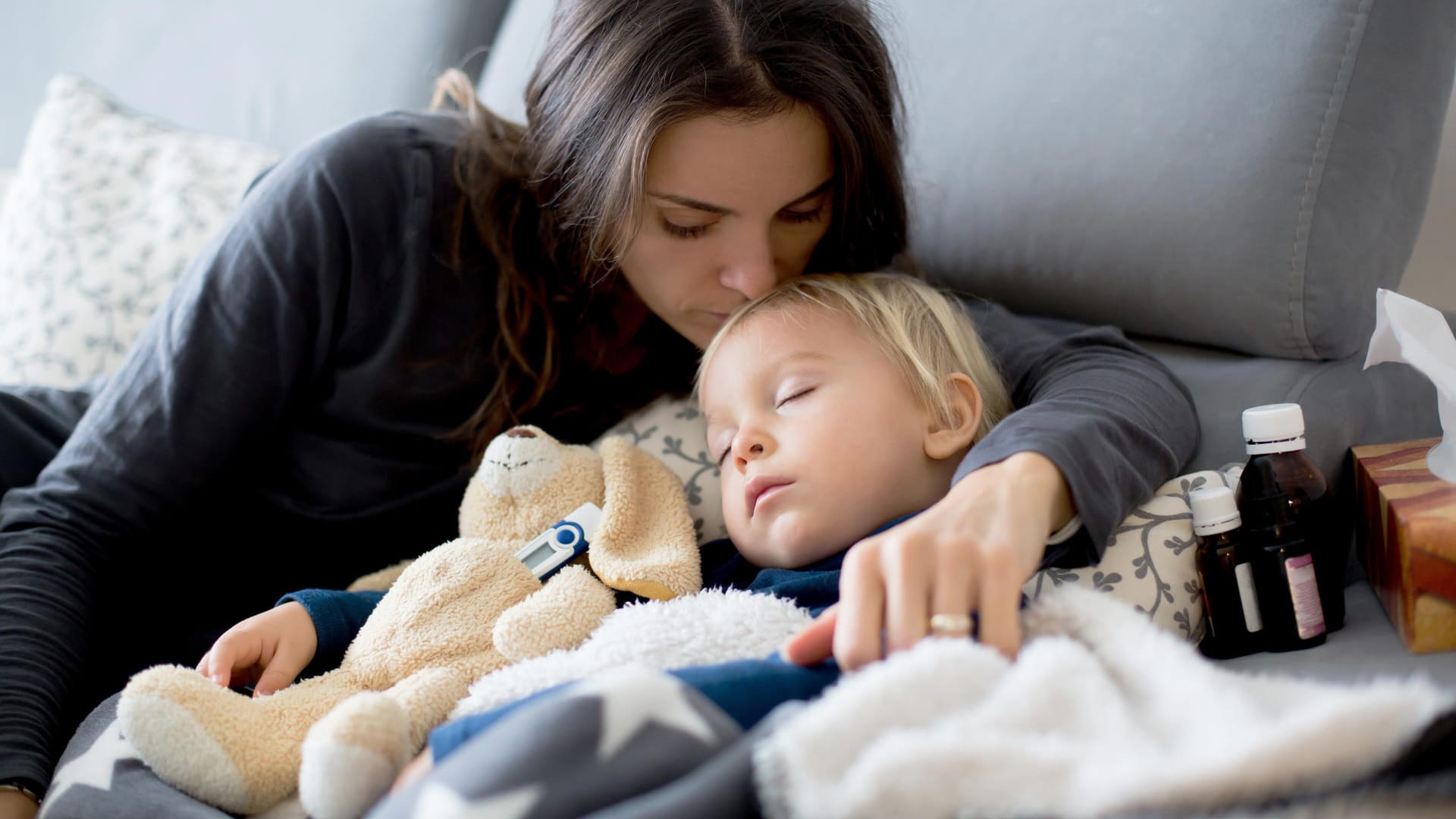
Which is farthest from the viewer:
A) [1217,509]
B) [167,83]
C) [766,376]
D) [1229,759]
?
[167,83]

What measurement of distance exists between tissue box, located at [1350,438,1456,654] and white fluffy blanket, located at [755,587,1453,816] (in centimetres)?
23

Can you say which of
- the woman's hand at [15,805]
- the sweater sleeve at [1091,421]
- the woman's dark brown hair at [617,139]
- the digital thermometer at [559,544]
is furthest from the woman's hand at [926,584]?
the woman's hand at [15,805]

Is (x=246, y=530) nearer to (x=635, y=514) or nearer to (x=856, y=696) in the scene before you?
(x=635, y=514)

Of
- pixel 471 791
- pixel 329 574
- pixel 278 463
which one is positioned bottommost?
pixel 329 574

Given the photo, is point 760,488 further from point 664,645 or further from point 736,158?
point 736,158

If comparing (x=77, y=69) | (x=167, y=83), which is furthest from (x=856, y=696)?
(x=77, y=69)

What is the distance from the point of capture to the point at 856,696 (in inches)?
22.0

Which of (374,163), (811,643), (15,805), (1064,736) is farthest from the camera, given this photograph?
(374,163)

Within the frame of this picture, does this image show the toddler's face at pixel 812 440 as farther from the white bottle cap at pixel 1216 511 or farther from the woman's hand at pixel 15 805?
the woman's hand at pixel 15 805

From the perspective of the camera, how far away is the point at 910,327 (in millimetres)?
1008

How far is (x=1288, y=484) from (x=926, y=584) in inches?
15.8

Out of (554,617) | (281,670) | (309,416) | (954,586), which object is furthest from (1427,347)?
(309,416)

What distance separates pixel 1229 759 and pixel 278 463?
1009 mm

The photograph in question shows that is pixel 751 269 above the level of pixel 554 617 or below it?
above
